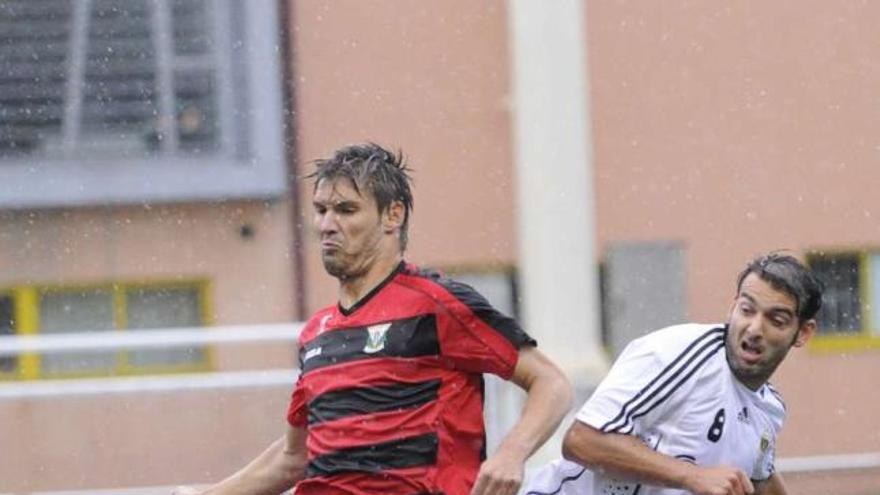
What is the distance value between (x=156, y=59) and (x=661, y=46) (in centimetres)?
276

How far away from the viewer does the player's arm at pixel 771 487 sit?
500 centimetres

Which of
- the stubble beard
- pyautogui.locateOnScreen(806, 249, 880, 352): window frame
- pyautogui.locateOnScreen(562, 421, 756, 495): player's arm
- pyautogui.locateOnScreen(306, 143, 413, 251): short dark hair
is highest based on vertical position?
pyautogui.locateOnScreen(306, 143, 413, 251): short dark hair

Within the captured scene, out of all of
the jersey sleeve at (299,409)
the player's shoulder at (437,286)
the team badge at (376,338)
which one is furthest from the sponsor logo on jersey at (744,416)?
the jersey sleeve at (299,409)

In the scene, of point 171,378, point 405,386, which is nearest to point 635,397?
point 405,386

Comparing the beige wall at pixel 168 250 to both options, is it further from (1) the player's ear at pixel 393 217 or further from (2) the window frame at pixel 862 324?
(1) the player's ear at pixel 393 217

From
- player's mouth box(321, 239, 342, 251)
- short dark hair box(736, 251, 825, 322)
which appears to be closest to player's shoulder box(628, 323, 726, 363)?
short dark hair box(736, 251, 825, 322)

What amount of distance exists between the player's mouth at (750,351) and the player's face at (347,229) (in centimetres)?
69

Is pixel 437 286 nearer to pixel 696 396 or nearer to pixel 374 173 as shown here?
pixel 374 173

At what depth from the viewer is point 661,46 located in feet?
44.6

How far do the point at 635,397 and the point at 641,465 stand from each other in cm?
13

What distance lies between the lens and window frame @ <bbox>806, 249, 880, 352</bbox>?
1314 centimetres

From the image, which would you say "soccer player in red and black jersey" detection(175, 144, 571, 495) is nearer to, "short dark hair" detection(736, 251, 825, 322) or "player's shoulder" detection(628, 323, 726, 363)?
"player's shoulder" detection(628, 323, 726, 363)

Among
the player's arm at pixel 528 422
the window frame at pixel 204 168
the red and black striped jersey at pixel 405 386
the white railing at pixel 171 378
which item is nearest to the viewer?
the player's arm at pixel 528 422

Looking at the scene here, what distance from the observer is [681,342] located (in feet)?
15.6
